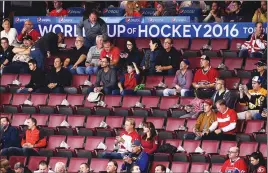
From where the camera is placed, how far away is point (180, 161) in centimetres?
2148

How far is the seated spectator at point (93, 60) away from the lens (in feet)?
81.0

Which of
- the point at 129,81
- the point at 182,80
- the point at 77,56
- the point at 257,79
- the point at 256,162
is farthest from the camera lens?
the point at 77,56

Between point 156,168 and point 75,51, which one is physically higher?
point 75,51

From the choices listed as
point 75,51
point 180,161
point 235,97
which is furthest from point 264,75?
point 75,51

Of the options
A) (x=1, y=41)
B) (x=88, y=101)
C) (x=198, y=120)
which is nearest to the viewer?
(x=198, y=120)

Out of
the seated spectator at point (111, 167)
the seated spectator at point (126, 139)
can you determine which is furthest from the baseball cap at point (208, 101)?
the seated spectator at point (111, 167)

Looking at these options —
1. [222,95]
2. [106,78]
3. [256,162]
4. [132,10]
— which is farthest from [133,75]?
[256,162]

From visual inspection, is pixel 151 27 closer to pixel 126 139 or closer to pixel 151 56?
pixel 151 56

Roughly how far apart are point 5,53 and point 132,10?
8.87 ft

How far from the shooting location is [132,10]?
87.2 feet

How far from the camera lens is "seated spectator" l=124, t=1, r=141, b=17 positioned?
26.5m

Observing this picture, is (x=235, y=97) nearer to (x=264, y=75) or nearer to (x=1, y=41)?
(x=264, y=75)

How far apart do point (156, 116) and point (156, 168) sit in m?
2.60

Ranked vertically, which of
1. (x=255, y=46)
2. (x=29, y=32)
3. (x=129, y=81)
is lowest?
(x=129, y=81)
